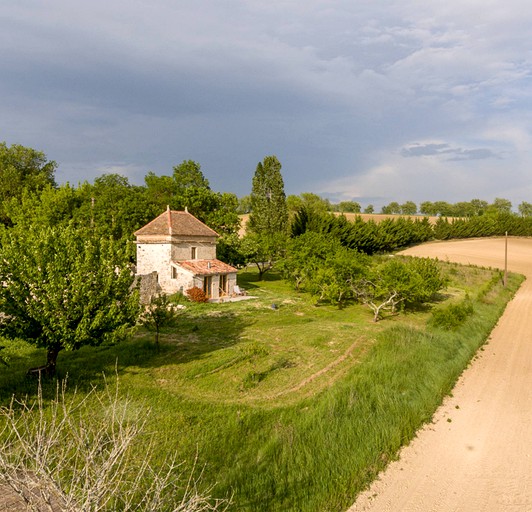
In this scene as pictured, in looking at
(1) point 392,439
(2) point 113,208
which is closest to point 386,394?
(1) point 392,439

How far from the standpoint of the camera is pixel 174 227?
37.7 m

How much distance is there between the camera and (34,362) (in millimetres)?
19250

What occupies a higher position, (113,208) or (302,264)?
(113,208)

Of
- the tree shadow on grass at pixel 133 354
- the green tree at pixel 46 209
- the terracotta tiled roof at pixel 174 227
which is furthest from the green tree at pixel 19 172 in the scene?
the tree shadow on grass at pixel 133 354

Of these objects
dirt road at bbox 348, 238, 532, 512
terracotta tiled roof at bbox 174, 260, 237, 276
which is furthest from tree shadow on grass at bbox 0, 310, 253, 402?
dirt road at bbox 348, 238, 532, 512

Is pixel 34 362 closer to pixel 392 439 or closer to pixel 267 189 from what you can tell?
pixel 392 439

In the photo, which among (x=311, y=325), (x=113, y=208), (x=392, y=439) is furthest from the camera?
(x=113, y=208)

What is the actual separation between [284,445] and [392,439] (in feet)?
14.1

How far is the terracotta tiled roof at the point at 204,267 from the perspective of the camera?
36.2 metres

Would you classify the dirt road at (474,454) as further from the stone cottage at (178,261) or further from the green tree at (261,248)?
the green tree at (261,248)

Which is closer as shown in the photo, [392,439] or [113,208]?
[392,439]

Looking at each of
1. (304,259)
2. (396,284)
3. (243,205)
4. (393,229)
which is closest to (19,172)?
(304,259)

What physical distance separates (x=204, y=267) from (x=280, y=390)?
22.4 m

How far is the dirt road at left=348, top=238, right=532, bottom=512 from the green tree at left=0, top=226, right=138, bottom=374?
12.2m
